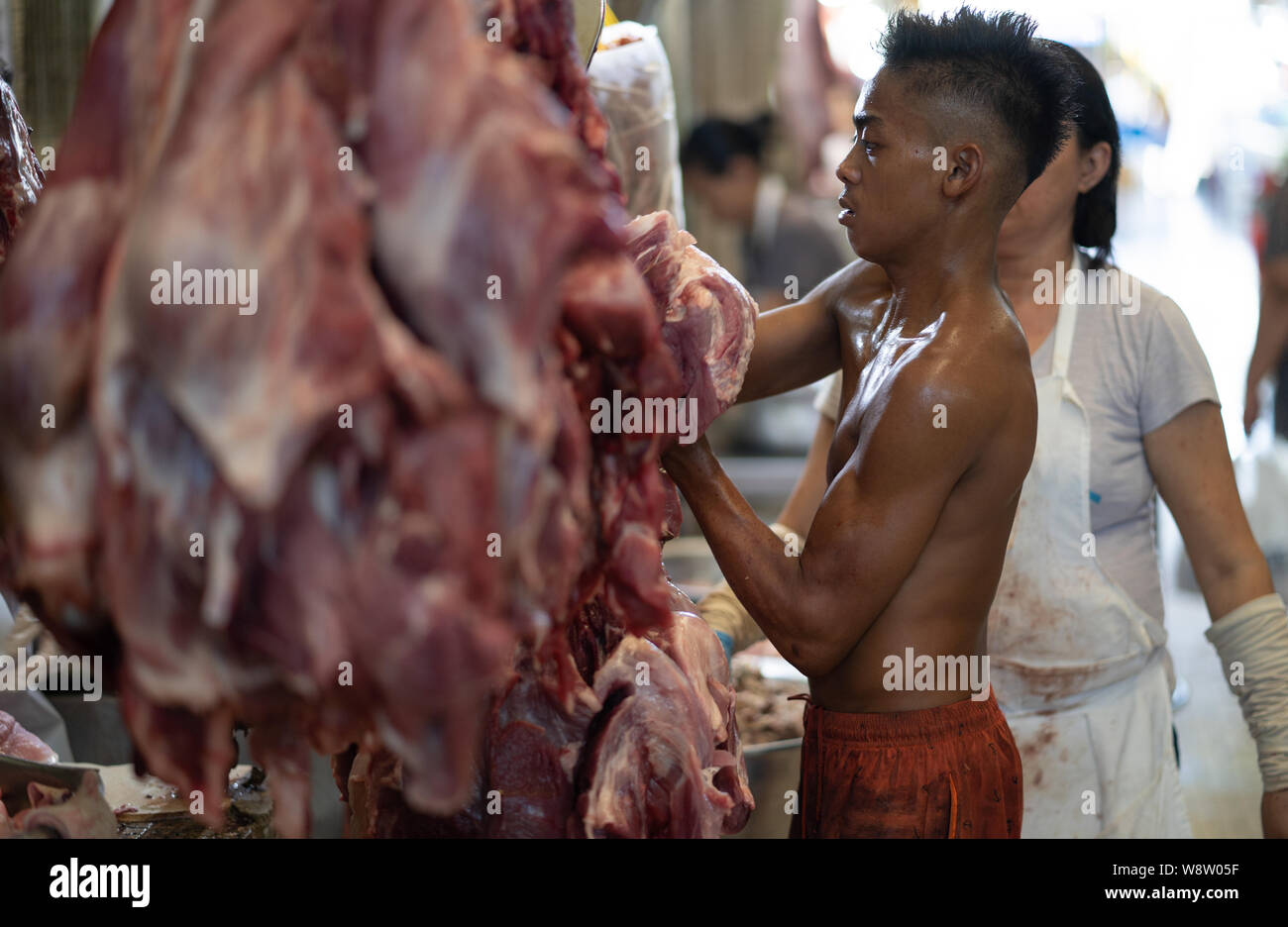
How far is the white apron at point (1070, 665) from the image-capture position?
101 inches

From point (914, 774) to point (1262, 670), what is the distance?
0.81 metres

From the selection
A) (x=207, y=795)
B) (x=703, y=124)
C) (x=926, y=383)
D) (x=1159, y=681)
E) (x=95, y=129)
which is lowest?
(x=1159, y=681)

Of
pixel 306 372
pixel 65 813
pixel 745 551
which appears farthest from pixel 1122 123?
pixel 306 372

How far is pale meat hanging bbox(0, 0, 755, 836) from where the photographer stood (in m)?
0.91

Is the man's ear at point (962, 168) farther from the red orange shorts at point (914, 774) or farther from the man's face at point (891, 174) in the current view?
the red orange shorts at point (914, 774)

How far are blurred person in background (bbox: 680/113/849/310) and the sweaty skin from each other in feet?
15.8

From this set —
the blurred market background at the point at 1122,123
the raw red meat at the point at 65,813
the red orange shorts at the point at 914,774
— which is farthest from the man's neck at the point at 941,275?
the raw red meat at the point at 65,813

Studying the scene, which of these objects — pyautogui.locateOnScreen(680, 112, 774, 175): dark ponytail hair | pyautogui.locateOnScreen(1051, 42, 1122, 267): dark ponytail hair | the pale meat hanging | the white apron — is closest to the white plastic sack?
pyautogui.locateOnScreen(1051, 42, 1122, 267): dark ponytail hair

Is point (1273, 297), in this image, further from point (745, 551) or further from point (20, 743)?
point (20, 743)

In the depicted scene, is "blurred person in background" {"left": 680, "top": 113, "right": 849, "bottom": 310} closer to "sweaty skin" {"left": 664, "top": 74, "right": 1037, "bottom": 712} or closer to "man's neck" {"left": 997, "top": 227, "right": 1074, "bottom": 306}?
"man's neck" {"left": 997, "top": 227, "right": 1074, "bottom": 306}

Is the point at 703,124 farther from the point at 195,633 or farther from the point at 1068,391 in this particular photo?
the point at 195,633
